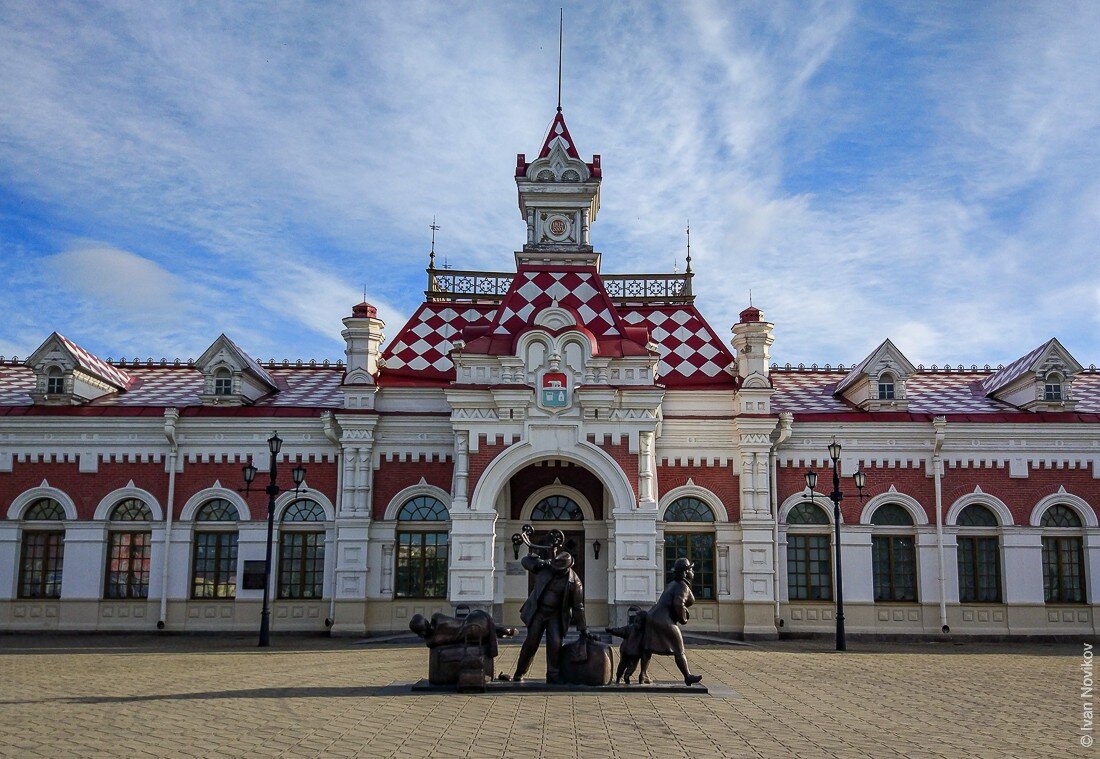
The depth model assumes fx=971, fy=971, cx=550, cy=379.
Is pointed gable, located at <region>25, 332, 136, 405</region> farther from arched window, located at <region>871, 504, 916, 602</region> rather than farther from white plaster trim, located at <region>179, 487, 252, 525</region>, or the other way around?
arched window, located at <region>871, 504, 916, 602</region>

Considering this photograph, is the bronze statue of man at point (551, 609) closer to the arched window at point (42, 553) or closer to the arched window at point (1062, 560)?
the arched window at point (42, 553)

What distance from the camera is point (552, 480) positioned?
984 inches

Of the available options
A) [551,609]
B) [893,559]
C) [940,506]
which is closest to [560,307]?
[893,559]

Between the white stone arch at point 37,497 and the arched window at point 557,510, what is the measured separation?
1184cm

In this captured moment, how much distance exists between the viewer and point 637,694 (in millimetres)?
12797

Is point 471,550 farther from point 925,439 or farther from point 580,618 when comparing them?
point 925,439

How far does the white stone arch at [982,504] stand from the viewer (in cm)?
2492

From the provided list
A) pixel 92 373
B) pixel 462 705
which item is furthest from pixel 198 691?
pixel 92 373

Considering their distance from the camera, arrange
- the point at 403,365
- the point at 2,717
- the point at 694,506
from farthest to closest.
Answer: the point at 403,365 < the point at 694,506 < the point at 2,717

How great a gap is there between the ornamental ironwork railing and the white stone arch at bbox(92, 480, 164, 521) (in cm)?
968

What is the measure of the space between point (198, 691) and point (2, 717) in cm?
260

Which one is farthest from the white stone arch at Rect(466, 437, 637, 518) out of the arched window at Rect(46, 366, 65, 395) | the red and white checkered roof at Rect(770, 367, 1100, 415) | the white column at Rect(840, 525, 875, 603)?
the arched window at Rect(46, 366, 65, 395)

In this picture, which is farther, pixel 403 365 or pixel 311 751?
pixel 403 365

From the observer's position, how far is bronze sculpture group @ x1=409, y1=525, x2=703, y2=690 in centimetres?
1295
